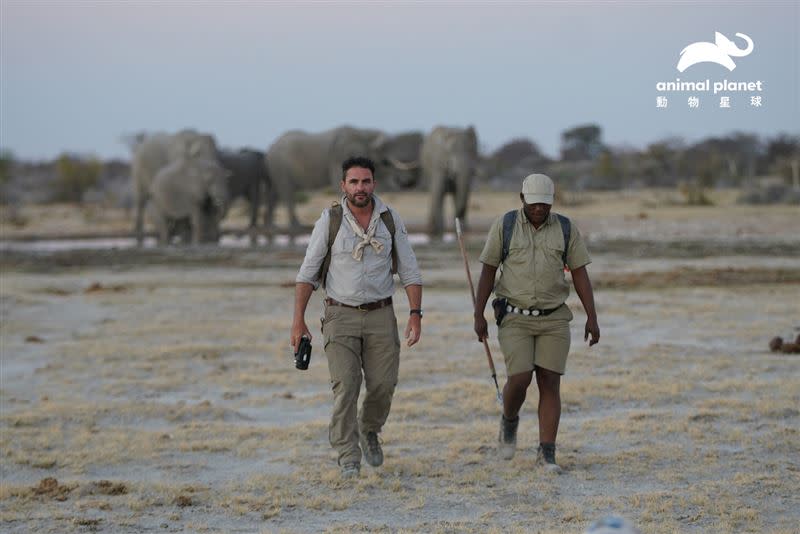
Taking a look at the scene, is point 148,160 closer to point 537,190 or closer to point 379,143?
point 379,143

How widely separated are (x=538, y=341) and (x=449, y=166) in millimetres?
Result: 22702

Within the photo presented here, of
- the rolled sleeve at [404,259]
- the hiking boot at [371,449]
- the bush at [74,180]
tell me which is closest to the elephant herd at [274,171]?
the hiking boot at [371,449]

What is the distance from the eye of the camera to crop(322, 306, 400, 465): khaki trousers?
24.6ft

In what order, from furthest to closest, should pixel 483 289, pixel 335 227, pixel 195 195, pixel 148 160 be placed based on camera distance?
pixel 148 160 → pixel 195 195 → pixel 483 289 → pixel 335 227

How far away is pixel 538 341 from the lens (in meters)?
7.63

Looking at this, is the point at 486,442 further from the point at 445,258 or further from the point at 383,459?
the point at 445,258

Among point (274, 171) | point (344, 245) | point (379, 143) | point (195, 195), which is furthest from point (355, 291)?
point (274, 171)

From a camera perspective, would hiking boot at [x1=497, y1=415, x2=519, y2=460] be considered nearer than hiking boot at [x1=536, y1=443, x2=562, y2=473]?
No

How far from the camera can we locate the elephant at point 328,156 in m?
32.1

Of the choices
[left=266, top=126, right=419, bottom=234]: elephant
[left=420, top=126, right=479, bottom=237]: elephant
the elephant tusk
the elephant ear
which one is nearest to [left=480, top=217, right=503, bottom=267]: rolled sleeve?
[left=420, top=126, right=479, bottom=237]: elephant

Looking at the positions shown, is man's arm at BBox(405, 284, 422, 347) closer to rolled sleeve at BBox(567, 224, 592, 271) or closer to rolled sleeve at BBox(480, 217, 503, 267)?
rolled sleeve at BBox(480, 217, 503, 267)

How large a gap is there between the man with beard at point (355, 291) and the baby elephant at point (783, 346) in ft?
18.0

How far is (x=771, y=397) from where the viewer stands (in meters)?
9.85

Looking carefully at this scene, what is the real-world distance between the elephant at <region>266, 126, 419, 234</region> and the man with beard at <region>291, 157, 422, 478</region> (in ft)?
79.7
